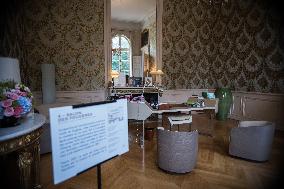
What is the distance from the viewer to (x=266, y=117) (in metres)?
5.41

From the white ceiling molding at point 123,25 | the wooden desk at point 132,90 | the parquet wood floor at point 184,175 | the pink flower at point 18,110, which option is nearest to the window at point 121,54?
the white ceiling molding at point 123,25

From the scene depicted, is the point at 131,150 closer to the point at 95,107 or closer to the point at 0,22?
the point at 95,107

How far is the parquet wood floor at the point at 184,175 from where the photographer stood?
268 centimetres

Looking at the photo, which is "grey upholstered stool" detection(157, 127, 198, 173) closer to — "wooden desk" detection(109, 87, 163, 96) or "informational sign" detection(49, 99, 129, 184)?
"informational sign" detection(49, 99, 129, 184)

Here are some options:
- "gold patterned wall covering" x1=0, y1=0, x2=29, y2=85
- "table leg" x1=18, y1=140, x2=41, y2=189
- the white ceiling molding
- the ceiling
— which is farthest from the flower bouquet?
Result: the ceiling

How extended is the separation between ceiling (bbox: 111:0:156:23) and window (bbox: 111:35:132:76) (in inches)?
19.8

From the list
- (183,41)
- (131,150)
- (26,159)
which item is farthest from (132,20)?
(26,159)

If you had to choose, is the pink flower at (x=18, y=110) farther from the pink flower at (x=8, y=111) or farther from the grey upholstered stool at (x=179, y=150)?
the grey upholstered stool at (x=179, y=150)

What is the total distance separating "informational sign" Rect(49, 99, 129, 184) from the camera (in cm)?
120

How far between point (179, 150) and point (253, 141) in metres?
1.27

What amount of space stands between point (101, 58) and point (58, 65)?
108 centimetres

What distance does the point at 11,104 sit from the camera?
1.91 meters

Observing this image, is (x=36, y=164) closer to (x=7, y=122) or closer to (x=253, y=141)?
(x=7, y=122)

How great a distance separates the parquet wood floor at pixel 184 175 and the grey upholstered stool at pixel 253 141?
116mm
